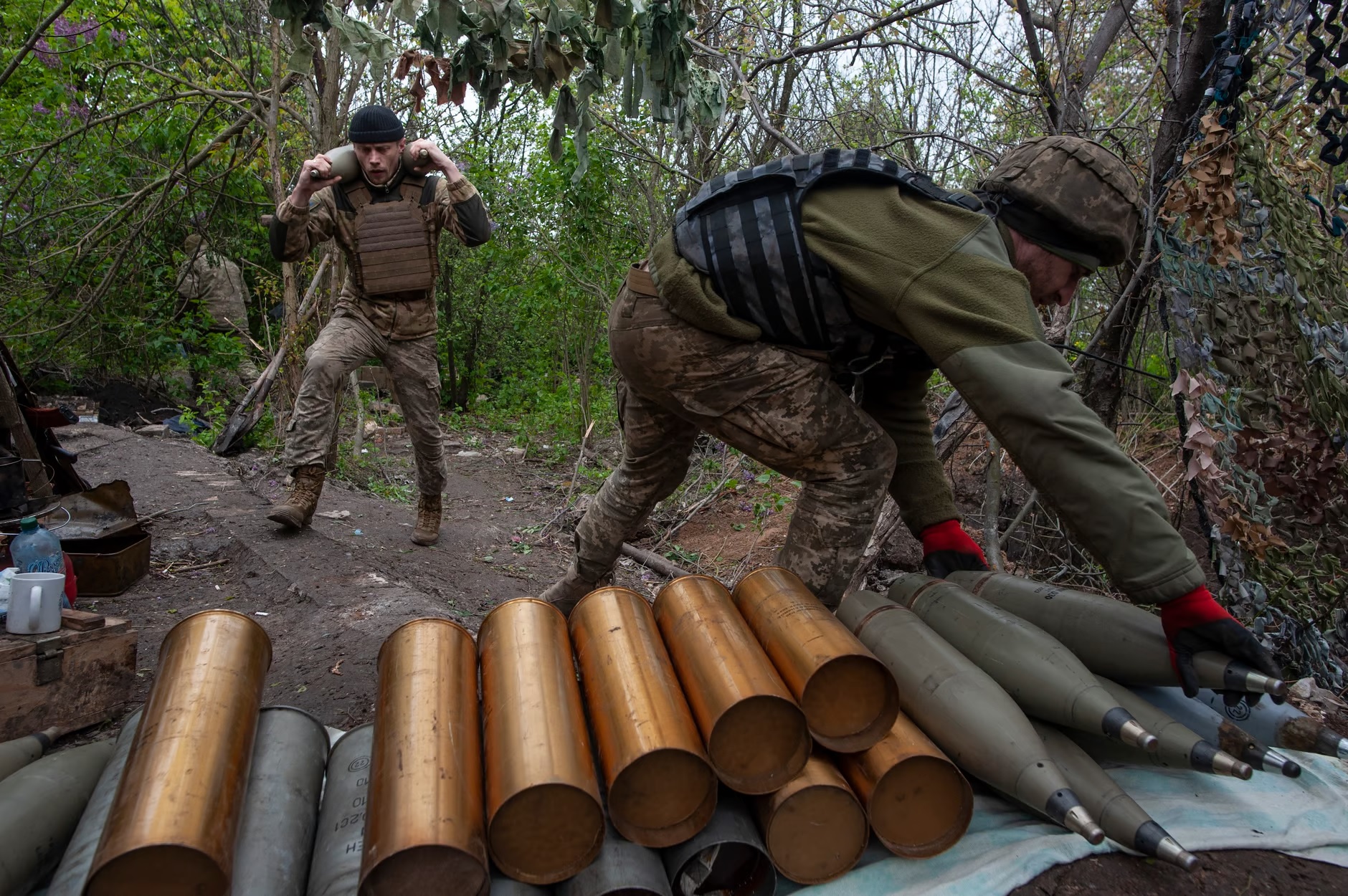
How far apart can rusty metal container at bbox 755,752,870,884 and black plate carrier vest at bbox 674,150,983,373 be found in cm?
116

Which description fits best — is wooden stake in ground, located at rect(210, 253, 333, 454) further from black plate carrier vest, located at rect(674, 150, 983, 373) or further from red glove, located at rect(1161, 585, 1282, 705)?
red glove, located at rect(1161, 585, 1282, 705)

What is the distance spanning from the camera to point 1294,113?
289cm

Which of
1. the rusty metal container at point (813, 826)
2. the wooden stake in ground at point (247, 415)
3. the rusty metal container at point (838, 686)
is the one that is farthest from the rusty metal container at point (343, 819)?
the wooden stake in ground at point (247, 415)

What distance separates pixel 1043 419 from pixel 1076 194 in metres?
0.67

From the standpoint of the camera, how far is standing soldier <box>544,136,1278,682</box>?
1.89 meters

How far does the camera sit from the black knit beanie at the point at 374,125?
4.46m

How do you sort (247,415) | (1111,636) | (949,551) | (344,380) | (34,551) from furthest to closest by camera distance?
(247,415), (344,380), (34,551), (949,551), (1111,636)

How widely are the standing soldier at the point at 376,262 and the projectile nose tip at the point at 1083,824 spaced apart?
4.03m

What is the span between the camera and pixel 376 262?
15.5 ft

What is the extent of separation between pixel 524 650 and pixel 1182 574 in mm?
1468

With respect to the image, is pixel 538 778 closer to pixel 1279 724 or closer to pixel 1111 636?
pixel 1111 636

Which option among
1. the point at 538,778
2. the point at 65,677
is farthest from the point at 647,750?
the point at 65,677

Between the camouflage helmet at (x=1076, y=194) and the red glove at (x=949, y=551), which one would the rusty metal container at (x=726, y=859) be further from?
the camouflage helmet at (x=1076, y=194)

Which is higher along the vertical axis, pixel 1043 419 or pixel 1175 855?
pixel 1043 419
